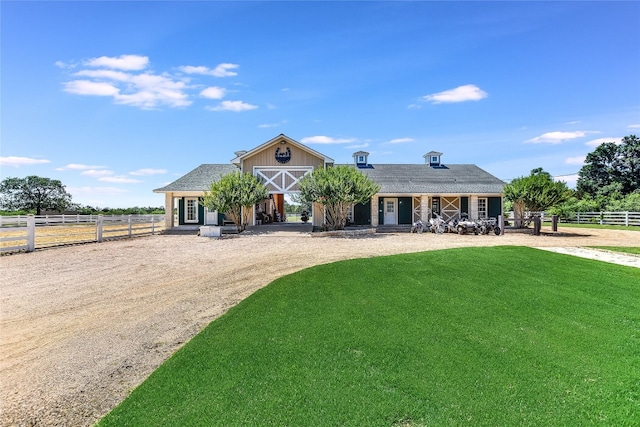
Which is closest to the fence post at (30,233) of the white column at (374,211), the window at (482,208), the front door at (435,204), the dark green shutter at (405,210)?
the white column at (374,211)

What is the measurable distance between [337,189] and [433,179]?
12004 mm

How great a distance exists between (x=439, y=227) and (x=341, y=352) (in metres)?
18.7

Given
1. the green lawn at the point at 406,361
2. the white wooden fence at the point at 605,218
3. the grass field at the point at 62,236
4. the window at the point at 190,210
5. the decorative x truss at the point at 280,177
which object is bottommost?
the green lawn at the point at 406,361

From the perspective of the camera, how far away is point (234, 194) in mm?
20438

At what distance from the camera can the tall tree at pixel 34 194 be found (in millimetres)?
57281

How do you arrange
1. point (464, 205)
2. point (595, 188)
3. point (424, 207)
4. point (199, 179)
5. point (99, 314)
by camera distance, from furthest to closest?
1. point (595, 188)
2. point (464, 205)
3. point (199, 179)
4. point (424, 207)
5. point (99, 314)

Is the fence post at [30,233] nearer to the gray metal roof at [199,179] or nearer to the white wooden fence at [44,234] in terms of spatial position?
the white wooden fence at [44,234]

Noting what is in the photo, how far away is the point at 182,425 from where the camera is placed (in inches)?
127

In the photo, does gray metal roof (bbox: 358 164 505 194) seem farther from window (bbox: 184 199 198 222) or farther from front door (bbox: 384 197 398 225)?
window (bbox: 184 199 198 222)

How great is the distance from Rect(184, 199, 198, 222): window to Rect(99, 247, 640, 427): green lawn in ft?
62.7

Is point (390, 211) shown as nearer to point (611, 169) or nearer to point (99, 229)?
point (99, 229)

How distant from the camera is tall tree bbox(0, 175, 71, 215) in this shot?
57281mm

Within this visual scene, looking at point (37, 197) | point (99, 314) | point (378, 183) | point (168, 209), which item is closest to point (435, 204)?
point (378, 183)

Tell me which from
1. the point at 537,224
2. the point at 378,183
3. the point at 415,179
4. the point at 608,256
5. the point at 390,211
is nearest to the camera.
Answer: the point at 608,256
